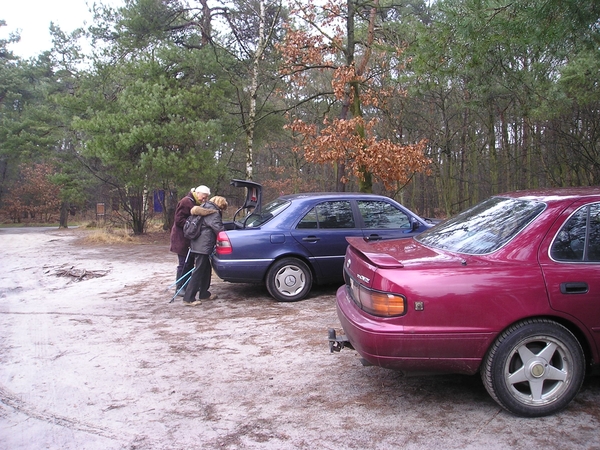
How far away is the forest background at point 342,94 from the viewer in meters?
7.95

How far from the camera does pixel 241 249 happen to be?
7039 mm

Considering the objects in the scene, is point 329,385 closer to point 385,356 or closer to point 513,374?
point 385,356

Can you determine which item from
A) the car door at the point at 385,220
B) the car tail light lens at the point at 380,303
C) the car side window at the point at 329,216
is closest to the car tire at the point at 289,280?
the car side window at the point at 329,216

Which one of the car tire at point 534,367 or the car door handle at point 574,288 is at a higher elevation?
the car door handle at point 574,288

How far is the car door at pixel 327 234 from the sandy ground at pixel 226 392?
1.98ft

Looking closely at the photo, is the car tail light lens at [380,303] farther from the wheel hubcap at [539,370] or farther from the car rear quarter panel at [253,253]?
the car rear quarter panel at [253,253]

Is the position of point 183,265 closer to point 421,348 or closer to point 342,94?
point 421,348

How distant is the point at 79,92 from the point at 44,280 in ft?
33.3

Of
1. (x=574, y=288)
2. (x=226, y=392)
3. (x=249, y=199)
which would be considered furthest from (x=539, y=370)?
(x=249, y=199)

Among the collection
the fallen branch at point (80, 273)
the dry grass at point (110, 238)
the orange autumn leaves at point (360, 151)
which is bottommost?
the fallen branch at point (80, 273)

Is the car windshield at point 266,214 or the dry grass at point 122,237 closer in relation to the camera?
the car windshield at point 266,214

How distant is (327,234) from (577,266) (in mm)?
4130

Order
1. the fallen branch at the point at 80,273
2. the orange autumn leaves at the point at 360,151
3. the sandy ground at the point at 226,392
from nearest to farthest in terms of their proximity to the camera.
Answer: the sandy ground at the point at 226,392 → the fallen branch at the point at 80,273 → the orange autumn leaves at the point at 360,151

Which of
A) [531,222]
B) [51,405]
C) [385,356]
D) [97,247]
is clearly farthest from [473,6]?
[97,247]
